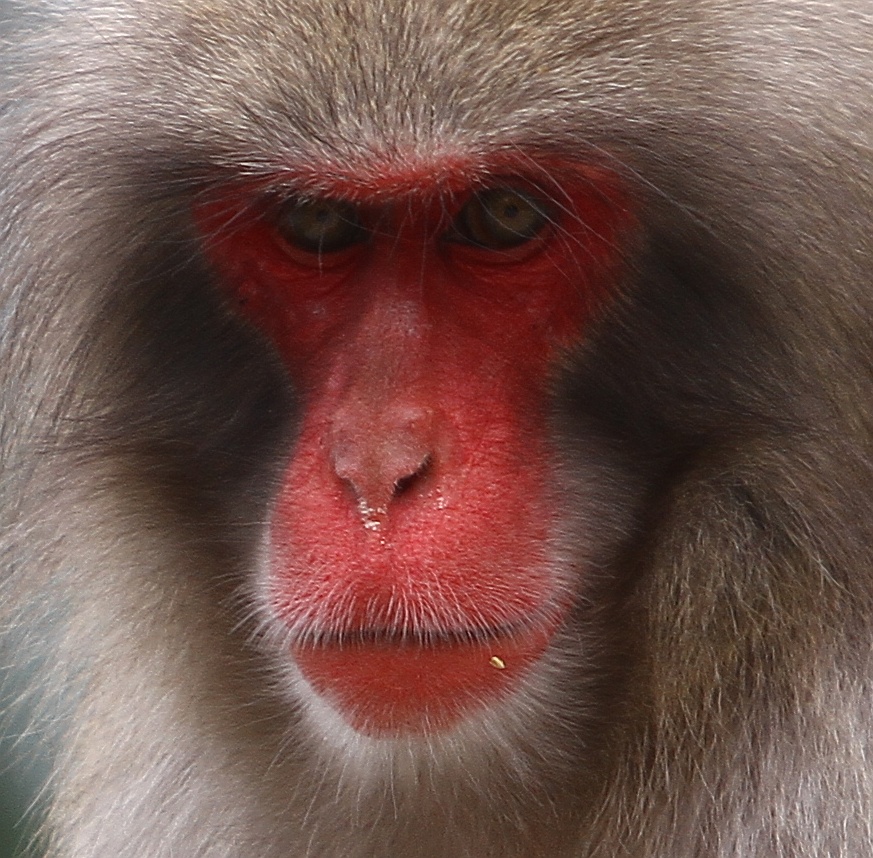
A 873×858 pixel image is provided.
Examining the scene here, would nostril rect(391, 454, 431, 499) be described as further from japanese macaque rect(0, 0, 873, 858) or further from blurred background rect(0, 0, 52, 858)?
blurred background rect(0, 0, 52, 858)

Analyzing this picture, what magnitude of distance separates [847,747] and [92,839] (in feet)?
5.43

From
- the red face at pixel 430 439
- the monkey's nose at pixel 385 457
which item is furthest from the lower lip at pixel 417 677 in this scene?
the monkey's nose at pixel 385 457

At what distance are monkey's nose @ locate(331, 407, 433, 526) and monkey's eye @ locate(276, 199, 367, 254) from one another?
0.35 meters

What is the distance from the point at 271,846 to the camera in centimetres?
295

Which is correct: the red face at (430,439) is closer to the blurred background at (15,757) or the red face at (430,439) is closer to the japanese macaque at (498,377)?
the japanese macaque at (498,377)

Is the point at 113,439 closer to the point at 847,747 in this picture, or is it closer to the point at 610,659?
the point at 610,659

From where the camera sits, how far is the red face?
2334mm

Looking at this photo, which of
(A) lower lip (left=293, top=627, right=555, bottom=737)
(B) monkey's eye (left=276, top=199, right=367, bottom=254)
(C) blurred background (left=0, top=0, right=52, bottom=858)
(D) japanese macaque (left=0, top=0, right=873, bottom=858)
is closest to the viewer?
(D) japanese macaque (left=0, top=0, right=873, bottom=858)

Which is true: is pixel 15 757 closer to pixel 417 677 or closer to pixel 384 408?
pixel 417 677

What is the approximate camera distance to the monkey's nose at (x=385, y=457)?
7.59ft

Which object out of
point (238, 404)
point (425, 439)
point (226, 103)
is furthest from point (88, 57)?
point (425, 439)

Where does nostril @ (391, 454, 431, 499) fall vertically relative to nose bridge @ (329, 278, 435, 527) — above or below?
below

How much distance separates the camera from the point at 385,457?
232 cm

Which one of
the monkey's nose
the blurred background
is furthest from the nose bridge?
the blurred background
